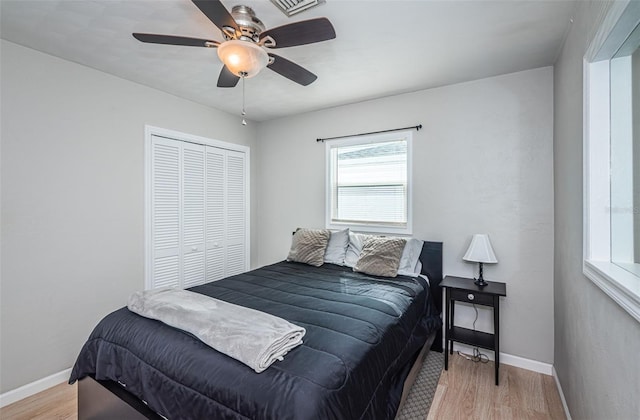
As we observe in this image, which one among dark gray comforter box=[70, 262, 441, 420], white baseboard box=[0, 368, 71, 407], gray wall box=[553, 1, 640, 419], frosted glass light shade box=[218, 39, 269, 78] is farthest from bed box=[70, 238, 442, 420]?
frosted glass light shade box=[218, 39, 269, 78]

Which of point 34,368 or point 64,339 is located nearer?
point 34,368

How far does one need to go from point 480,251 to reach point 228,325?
2.16 meters

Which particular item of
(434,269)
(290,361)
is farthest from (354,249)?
(290,361)

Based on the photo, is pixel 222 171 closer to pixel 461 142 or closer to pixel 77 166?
pixel 77 166

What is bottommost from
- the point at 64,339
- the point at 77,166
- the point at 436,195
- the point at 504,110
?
the point at 64,339

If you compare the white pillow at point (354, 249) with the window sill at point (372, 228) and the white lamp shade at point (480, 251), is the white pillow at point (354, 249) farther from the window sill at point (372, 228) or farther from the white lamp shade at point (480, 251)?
the white lamp shade at point (480, 251)

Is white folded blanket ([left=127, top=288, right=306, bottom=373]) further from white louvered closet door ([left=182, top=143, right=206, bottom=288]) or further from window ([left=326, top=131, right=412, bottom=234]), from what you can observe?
window ([left=326, top=131, right=412, bottom=234])

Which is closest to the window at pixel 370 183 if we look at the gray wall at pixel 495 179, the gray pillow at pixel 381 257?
the gray wall at pixel 495 179

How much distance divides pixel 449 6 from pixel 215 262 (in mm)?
3474

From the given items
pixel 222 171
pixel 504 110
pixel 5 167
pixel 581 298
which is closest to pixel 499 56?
pixel 504 110

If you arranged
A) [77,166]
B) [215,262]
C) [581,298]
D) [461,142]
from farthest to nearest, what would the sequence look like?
[215,262]
[461,142]
[77,166]
[581,298]

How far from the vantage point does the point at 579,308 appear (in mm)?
1668

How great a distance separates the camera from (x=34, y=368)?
2.24 meters

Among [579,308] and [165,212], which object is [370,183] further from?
[165,212]
